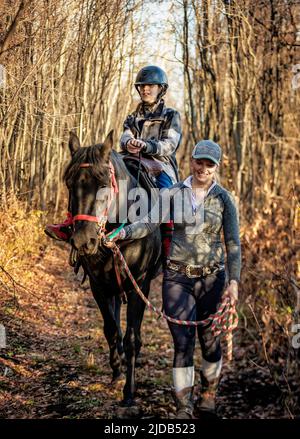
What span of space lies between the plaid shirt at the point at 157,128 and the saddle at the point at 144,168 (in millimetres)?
118

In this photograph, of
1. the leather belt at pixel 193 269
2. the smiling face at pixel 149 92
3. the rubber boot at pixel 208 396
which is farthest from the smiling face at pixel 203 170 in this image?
the smiling face at pixel 149 92

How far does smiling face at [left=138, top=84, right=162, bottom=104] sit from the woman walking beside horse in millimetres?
1717

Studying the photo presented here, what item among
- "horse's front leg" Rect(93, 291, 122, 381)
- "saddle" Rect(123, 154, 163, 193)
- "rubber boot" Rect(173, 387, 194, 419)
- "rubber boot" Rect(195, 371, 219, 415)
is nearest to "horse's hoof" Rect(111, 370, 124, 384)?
"horse's front leg" Rect(93, 291, 122, 381)

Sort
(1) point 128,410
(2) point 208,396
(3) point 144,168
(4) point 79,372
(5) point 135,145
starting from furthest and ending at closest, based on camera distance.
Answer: (4) point 79,372 → (3) point 144,168 → (5) point 135,145 → (1) point 128,410 → (2) point 208,396

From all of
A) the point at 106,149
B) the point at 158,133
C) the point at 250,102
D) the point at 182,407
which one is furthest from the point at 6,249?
the point at 250,102

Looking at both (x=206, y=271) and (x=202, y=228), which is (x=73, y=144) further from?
(x=206, y=271)

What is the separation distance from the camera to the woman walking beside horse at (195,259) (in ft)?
13.3

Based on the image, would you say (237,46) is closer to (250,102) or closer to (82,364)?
(250,102)

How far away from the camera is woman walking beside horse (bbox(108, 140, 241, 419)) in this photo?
13.3 ft

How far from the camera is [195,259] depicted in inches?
161

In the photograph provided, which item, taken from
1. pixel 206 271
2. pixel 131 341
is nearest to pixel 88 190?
pixel 206 271

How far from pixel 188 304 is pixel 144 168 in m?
1.72

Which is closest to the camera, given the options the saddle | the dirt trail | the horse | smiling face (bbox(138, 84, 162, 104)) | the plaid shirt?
the horse

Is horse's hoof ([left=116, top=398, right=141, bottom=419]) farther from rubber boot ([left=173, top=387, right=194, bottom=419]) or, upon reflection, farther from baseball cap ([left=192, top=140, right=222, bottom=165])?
baseball cap ([left=192, top=140, right=222, bottom=165])
